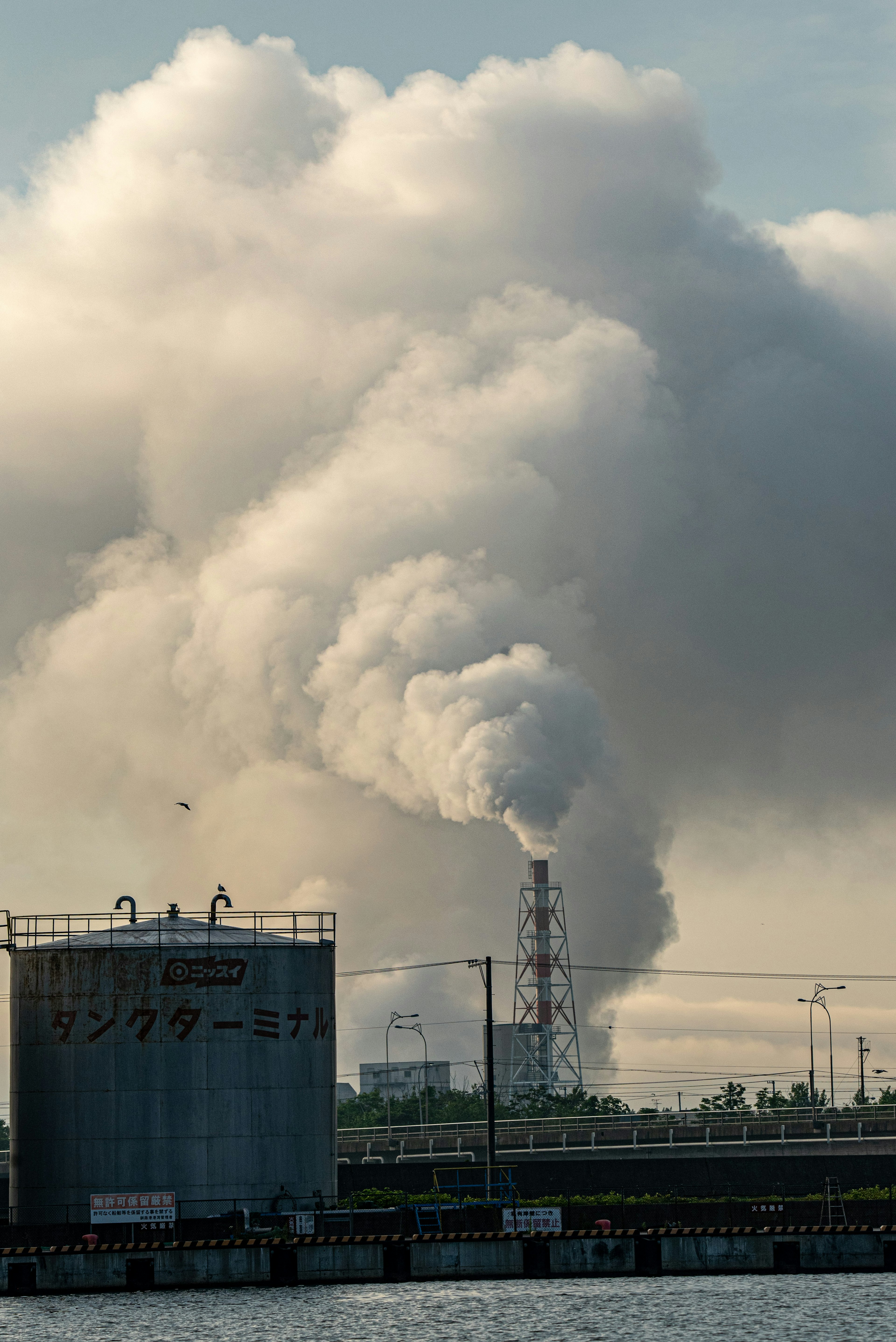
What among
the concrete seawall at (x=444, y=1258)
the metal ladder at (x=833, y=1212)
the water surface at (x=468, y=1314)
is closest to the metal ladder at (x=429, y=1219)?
the concrete seawall at (x=444, y=1258)

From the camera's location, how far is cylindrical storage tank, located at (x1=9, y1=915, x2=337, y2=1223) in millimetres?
62469

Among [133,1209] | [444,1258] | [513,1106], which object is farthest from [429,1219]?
[513,1106]

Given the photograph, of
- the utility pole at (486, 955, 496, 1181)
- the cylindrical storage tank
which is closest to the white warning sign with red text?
the cylindrical storage tank

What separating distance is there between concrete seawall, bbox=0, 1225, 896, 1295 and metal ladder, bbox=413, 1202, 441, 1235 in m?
1.61

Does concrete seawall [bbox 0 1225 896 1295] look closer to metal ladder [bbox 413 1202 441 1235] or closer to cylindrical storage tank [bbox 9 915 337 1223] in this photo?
Answer: metal ladder [bbox 413 1202 441 1235]

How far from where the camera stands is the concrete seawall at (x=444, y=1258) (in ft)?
192

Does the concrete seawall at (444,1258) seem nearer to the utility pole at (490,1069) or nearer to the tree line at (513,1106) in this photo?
the utility pole at (490,1069)

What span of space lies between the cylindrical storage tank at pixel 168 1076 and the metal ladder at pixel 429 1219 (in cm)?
350

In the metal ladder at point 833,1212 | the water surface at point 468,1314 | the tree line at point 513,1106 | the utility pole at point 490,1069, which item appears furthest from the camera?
the tree line at point 513,1106

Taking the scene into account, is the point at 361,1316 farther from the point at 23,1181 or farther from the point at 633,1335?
the point at 23,1181

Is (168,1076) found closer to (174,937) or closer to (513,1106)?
(174,937)

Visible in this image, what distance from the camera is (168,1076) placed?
2469 inches

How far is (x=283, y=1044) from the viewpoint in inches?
2530

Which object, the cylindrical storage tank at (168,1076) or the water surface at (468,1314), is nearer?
the water surface at (468,1314)
